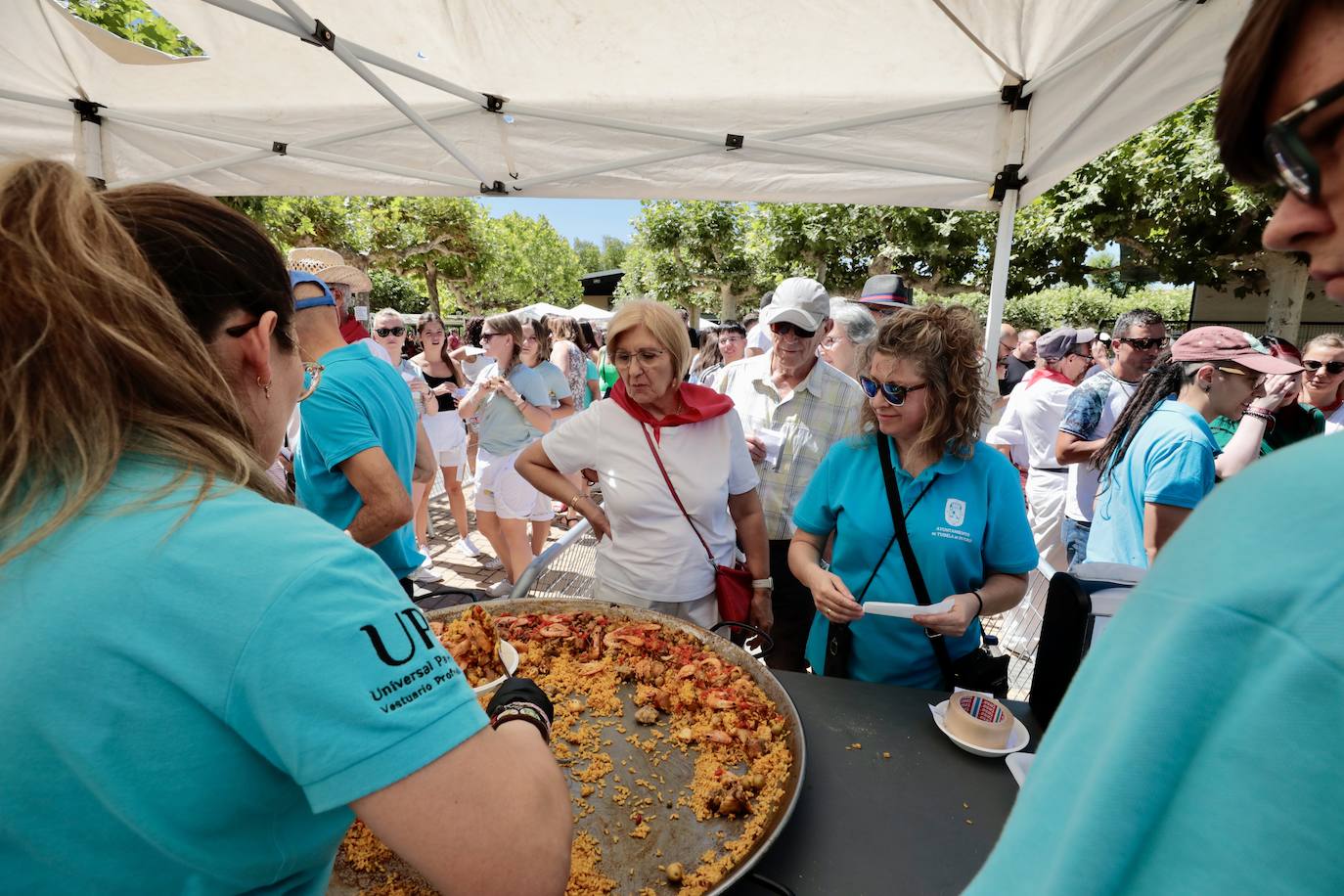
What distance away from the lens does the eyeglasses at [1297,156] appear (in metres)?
0.50

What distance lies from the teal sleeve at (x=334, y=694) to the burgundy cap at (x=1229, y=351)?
3555 mm

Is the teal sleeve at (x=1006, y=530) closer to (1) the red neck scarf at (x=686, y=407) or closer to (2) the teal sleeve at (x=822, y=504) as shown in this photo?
(2) the teal sleeve at (x=822, y=504)

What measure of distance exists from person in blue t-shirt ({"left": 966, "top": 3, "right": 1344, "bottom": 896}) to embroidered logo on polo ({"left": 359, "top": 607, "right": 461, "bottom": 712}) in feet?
2.09

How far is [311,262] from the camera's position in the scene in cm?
269

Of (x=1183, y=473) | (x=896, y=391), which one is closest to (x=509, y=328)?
(x=896, y=391)

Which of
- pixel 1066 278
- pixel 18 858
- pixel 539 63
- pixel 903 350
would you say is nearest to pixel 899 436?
pixel 903 350

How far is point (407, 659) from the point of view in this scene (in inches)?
31.6

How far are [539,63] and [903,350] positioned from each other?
279 centimetres

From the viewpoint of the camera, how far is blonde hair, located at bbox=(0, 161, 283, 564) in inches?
29.3

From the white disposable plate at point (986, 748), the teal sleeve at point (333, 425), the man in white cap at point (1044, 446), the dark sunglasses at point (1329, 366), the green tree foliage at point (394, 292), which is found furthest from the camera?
the green tree foliage at point (394, 292)

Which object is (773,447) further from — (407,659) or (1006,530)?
(407,659)

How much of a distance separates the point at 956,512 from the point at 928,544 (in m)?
0.14

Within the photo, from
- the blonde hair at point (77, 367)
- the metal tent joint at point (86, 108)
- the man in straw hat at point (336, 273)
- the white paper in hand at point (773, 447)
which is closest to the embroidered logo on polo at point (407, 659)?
the blonde hair at point (77, 367)

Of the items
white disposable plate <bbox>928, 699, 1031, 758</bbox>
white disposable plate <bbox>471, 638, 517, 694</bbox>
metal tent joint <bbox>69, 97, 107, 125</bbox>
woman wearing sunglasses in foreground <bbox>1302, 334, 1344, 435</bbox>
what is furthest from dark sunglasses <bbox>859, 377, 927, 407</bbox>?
metal tent joint <bbox>69, 97, 107, 125</bbox>
